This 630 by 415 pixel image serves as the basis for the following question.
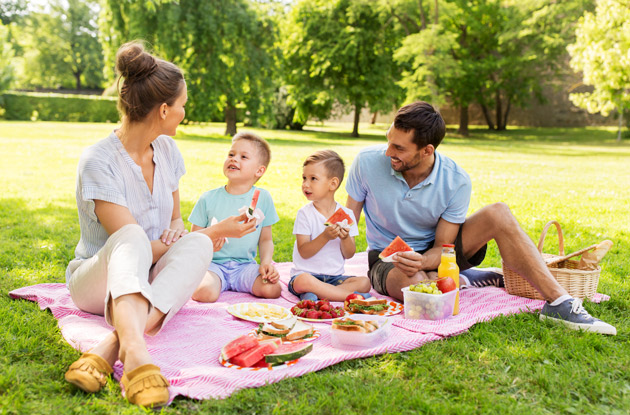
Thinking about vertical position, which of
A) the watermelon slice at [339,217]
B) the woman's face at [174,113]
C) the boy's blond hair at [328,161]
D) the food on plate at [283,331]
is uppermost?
the woman's face at [174,113]

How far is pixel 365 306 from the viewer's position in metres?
3.53

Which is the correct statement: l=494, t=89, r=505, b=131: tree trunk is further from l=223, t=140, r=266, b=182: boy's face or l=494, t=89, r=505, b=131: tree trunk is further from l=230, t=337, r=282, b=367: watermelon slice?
l=230, t=337, r=282, b=367: watermelon slice

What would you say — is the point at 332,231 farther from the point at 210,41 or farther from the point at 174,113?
the point at 210,41

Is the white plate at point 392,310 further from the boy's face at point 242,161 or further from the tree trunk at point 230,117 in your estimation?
the tree trunk at point 230,117

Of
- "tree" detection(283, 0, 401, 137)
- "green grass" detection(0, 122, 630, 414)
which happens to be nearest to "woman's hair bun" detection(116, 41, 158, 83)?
"green grass" detection(0, 122, 630, 414)

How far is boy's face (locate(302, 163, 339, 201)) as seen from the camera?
4027 mm

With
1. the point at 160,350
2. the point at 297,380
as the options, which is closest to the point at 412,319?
the point at 297,380

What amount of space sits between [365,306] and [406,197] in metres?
0.88

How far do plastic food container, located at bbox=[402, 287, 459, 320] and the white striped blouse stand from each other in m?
1.61

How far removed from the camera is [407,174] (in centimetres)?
400

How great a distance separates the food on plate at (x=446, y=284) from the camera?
350cm

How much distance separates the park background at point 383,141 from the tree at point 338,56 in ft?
0.31

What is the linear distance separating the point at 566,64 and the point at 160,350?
108ft

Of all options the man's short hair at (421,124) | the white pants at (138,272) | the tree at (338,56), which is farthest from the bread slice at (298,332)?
the tree at (338,56)
